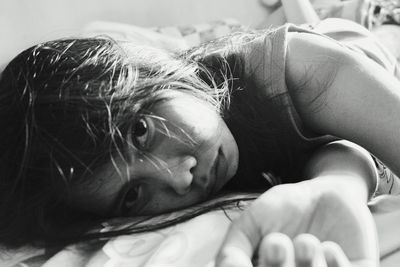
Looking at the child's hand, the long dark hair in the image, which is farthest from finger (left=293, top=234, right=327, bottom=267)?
the long dark hair

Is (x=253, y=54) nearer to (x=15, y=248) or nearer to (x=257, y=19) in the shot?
(x=15, y=248)

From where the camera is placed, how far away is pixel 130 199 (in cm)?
71

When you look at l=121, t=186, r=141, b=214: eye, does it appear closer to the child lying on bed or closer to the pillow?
the child lying on bed

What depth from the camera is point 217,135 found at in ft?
2.35

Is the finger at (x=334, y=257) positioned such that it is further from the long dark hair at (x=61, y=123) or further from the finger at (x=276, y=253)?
the long dark hair at (x=61, y=123)

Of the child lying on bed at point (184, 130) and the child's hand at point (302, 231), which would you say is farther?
the child lying on bed at point (184, 130)

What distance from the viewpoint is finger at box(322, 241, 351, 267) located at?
412 millimetres

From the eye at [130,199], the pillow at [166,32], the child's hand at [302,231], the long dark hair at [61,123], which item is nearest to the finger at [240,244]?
the child's hand at [302,231]

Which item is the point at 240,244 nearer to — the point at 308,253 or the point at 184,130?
the point at 308,253

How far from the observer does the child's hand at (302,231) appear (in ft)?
1.34

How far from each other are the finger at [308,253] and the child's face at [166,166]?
275mm

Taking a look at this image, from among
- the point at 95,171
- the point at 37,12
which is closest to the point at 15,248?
the point at 95,171

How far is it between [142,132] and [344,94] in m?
0.29

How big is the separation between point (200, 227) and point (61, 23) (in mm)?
820
